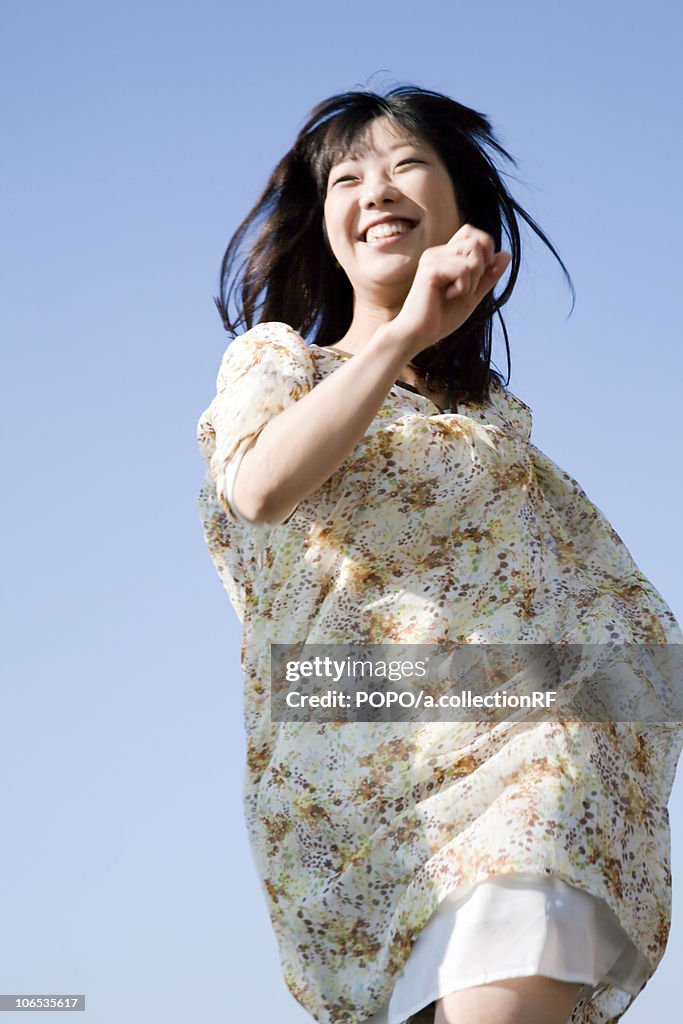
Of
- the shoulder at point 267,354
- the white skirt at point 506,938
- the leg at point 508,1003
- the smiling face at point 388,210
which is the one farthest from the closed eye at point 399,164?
the leg at point 508,1003

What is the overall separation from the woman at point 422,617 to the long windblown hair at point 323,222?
0.5 inches

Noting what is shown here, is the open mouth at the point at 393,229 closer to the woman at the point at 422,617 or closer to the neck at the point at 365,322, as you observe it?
the woman at the point at 422,617

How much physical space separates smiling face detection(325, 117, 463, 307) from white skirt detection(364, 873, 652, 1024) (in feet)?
3.74

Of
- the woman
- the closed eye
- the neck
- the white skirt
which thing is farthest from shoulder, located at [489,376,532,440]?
the white skirt

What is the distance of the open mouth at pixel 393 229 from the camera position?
9.02ft

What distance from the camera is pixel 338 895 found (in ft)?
7.79

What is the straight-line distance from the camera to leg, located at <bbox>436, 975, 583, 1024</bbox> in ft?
6.93

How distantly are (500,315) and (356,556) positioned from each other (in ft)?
2.63

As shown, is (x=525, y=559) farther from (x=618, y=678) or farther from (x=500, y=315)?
(x=500, y=315)

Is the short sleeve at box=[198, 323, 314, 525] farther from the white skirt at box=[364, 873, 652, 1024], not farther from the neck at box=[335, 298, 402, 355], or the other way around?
the white skirt at box=[364, 873, 652, 1024]

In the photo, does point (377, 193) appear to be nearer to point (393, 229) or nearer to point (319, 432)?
point (393, 229)

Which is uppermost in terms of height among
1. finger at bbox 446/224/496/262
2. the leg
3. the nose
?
the nose

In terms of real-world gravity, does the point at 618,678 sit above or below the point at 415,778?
above

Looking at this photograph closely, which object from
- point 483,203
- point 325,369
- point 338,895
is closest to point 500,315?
point 483,203
